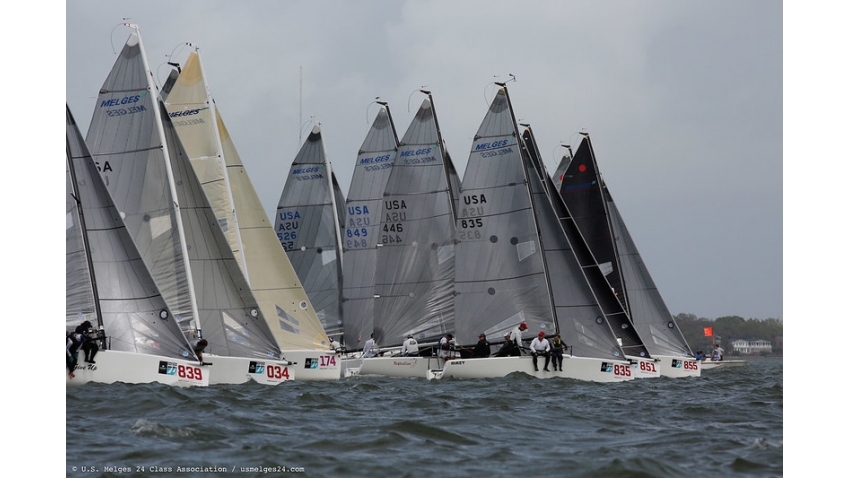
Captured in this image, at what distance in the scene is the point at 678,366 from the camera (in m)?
31.6

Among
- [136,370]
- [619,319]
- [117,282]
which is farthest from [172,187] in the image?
[619,319]

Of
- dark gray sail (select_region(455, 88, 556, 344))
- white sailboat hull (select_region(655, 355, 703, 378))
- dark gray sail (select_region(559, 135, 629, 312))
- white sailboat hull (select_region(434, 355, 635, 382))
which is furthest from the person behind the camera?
dark gray sail (select_region(559, 135, 629, 312))

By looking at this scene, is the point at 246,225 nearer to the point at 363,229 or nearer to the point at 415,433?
the point at 363,229

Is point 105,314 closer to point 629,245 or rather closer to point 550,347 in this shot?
point 550,347

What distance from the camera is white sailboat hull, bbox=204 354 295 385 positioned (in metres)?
21.2

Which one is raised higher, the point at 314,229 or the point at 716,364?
the point at 314,229

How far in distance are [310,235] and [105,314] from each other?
17025 mm

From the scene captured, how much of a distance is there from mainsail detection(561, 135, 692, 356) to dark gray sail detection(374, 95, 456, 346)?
5.86 metres

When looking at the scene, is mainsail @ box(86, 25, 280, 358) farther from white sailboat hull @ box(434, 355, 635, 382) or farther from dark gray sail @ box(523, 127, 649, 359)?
dark gray sail @ box(523, 127, 649, 359)

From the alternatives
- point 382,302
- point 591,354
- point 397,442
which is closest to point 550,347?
point 591,354

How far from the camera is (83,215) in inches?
767

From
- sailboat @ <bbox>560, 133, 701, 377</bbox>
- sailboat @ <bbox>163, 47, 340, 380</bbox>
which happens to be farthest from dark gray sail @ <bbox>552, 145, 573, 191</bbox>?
sailboat @ <bbox>163, 47, 340, 380</bbox>

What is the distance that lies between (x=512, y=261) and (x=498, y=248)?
50 cm

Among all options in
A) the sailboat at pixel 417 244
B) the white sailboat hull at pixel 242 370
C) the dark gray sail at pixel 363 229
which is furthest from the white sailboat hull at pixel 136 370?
the dark gray sail at pixel 363 229
